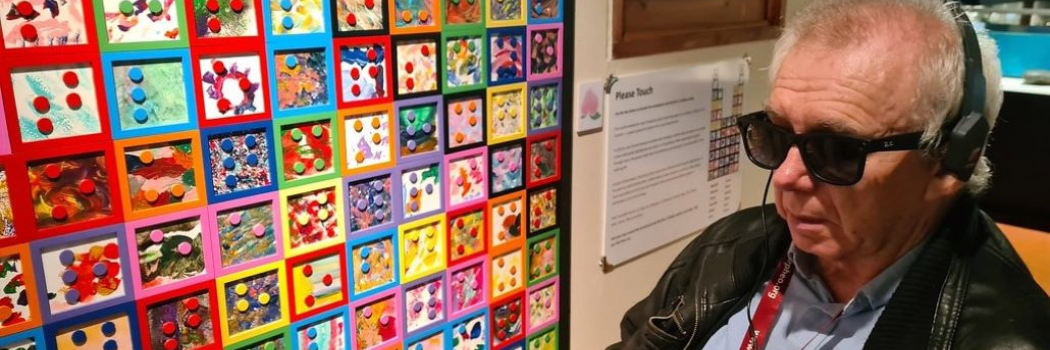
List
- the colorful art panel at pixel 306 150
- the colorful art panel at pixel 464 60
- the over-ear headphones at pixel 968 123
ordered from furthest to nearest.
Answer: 1. the colorful art panel at pixel 464 60
2. the colorful art panel at pixel 306 150
3. the over-ear headphones at pixel 968 123

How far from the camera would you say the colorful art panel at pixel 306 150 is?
4.41ft

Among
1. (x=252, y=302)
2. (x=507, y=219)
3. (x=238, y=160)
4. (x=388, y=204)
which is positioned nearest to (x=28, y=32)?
(x=238, y=160)

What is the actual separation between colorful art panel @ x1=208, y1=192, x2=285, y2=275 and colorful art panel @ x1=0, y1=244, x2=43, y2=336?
265mm

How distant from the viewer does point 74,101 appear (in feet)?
3.62

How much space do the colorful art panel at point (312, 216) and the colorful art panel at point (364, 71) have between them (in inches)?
6.5

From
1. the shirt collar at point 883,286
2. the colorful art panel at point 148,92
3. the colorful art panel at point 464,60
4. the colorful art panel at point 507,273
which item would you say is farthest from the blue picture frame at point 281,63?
the shirt collar at point 883,286

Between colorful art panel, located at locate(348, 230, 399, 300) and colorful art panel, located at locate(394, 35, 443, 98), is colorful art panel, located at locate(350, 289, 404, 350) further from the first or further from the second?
colorful art panel, located at locate(394, 35, 443, 98)

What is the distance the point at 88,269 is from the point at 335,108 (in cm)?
48

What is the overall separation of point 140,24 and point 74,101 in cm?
15

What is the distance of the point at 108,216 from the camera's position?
1.17 metres

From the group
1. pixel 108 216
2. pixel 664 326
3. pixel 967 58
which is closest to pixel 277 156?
pixel 108 216

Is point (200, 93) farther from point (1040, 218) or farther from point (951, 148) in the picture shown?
point (1040, 218)

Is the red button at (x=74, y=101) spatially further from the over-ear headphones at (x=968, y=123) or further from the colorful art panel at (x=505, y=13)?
the over-ear headphones at (x=968, y=123)

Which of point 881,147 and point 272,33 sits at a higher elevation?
point 272,33
